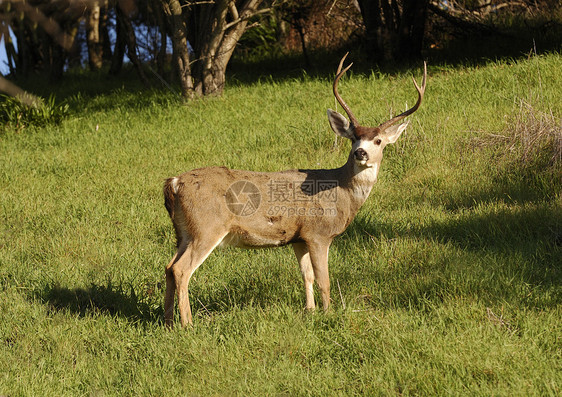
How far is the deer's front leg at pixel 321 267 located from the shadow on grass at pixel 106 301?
122cm

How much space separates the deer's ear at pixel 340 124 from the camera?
5.15 m

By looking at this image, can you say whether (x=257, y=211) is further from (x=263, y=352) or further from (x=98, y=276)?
(x=98, y=276)

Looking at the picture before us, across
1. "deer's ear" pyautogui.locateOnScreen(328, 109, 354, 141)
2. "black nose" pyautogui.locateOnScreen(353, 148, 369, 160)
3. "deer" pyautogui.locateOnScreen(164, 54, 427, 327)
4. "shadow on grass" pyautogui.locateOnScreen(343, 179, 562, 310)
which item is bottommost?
"shadow on grass" pyautogui.locateOnScreen(343, 179, 562, 310)

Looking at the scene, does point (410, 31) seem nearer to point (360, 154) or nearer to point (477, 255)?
point (477, 255)

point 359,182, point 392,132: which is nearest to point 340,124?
point 392,132

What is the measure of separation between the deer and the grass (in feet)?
1.10

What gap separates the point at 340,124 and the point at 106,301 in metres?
2.34

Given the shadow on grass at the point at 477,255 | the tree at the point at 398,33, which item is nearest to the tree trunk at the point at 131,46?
the tree at the point at 398,33

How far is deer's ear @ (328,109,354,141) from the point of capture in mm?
5148

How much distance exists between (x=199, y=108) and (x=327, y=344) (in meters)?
8.19

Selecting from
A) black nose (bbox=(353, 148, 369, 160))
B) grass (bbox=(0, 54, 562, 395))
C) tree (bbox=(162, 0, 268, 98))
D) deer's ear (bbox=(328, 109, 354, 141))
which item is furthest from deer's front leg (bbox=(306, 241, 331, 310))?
tree (bbox=(162, 0, 268, 98))

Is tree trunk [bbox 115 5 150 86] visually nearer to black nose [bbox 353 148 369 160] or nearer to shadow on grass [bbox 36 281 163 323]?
shadow on grass [bbox 36 281 163 323]

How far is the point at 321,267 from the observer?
4.77 metres

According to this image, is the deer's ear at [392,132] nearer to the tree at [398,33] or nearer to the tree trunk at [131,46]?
the tree at [398,33]
